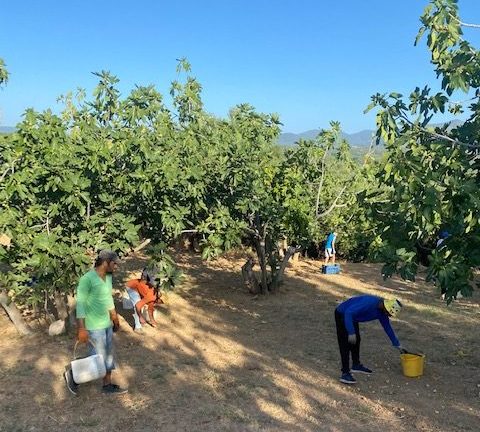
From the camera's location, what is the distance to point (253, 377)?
634 centimetres

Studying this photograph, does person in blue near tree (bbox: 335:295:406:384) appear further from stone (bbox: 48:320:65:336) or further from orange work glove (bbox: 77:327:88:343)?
stone (bbox: 48:320:65:336)

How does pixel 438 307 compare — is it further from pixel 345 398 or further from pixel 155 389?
pixel 155 389

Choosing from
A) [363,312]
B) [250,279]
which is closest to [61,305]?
[250,279]

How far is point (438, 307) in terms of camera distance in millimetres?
10211

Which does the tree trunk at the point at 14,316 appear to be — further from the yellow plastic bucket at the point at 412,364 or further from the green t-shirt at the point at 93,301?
the yellow plastic bucket at the point at 412,364

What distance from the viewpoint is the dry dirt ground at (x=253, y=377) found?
5.15m

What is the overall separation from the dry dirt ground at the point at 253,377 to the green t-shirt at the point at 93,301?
86 centimetres

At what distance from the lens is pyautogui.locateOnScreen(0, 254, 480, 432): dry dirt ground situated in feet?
16.9

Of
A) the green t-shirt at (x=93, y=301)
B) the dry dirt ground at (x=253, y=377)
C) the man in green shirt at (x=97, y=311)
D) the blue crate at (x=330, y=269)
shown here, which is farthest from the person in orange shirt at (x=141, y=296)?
the blue crate at (x=330, y=269)

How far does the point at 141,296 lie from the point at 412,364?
4246 mm

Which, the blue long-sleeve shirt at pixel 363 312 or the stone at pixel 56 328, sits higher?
the blue long-sleeve shirt at pixel 363 312

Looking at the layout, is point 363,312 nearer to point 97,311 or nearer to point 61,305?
point 97,311

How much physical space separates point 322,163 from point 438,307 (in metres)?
3.84

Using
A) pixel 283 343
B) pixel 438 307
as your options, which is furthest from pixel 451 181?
pixel 438 307
